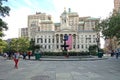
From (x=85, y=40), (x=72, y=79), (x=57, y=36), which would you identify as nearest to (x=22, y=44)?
(x=57, y=36)

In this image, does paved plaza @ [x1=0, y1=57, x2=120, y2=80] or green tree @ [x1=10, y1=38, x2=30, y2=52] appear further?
green tree @ [x1=10, y1=38, x2=30, y2=52]

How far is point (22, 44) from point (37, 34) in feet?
100

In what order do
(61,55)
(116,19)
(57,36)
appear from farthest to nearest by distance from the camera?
1. (57,36)
2. (61,55)
3. (116,19)

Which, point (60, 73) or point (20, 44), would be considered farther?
point (20, 44)

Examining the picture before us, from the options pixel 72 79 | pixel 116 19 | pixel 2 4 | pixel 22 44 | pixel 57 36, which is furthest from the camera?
pixel 57 36

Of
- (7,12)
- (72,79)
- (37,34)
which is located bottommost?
(72,79)

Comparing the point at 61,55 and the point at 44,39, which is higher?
the point at 44,39

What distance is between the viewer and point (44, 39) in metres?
190

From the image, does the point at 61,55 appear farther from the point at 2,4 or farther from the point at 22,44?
the point at 22,44

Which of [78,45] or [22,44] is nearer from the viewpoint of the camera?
[22,44]

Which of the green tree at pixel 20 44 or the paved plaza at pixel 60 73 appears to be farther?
the green tree at pixel 20 44

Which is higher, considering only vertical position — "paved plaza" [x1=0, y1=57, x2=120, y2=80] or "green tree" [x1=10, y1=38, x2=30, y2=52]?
"green tree" [x1=10, y1=38, x2=30, y2=52]

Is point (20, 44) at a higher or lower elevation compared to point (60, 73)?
higher

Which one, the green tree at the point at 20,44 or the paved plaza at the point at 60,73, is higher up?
the green tree at the point at 20,44
